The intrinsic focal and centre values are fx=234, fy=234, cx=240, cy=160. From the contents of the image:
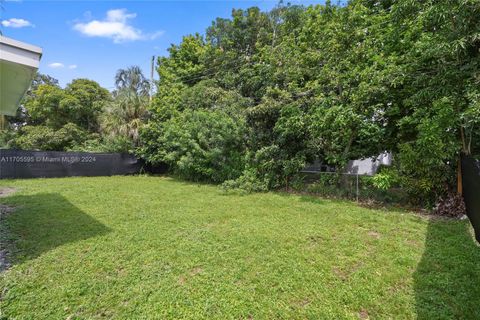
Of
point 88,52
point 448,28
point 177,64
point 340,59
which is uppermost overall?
point 177,64

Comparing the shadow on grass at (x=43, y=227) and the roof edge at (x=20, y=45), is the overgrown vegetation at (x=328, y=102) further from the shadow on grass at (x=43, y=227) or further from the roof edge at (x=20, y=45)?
the roof edge at (x=20, y=45)

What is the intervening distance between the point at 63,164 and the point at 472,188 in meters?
14.2

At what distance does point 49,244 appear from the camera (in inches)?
144

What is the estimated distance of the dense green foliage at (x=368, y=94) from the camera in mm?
4836

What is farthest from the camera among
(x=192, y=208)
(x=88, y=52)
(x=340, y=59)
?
(x=88, y=52)

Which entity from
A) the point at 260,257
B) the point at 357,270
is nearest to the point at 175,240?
the point at 260,257

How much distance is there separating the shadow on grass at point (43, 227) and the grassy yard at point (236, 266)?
0.02 metres

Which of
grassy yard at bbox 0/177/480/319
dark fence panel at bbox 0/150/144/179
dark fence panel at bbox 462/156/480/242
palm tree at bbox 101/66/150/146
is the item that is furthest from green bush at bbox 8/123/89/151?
dark fence panel at bbox 462/156/480/242

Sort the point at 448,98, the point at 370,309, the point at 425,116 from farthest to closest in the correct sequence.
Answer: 1. the point at 425,116
2. the point at 448,98
3. the point at 370,309

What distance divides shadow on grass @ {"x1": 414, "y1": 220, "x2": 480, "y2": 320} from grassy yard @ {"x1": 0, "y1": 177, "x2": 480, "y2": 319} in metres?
0.01

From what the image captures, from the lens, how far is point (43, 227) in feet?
14.3

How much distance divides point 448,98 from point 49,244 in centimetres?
788

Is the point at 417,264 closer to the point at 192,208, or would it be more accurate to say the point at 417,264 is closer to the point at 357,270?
the point at 357,270

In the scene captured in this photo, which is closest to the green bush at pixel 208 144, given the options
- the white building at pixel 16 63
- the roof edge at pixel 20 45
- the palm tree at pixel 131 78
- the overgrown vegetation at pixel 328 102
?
the overgrown vegetation at pixel 328 102
